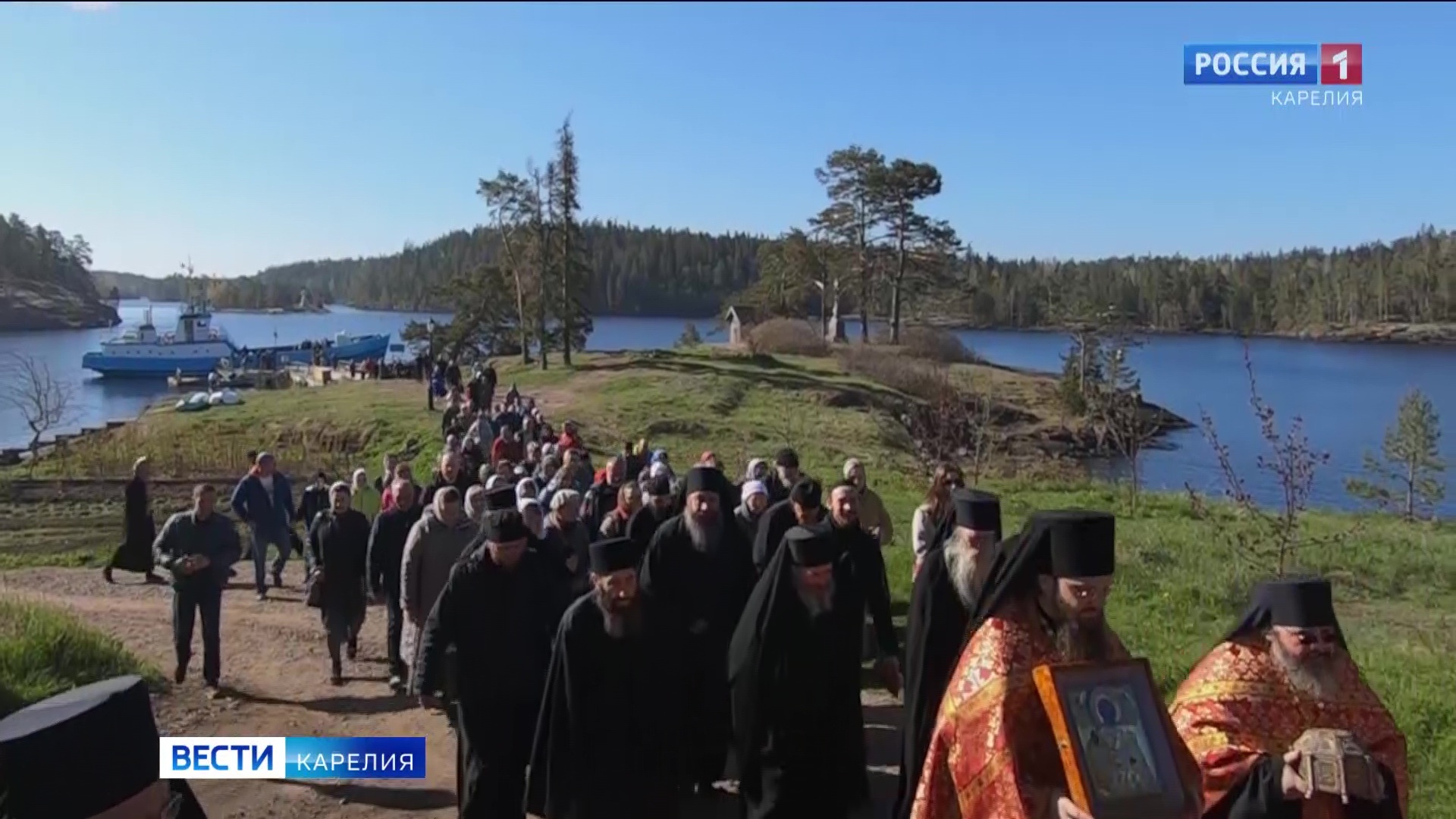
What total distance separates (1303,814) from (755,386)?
34333mm

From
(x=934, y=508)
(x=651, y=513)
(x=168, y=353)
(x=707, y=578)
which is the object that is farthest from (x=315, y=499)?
(x=168, y=353)

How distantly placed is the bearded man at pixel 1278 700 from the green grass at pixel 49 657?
7481 millimetres

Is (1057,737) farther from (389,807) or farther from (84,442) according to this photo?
(84,442)

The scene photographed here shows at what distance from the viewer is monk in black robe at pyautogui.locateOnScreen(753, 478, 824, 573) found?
741 cm

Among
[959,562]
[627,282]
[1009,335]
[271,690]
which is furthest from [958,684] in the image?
[627,282]

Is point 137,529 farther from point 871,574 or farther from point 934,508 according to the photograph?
point 871,574

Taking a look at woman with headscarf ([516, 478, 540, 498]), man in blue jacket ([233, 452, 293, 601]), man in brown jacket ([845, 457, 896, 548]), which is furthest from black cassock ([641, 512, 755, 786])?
man in blue jacket ([233, 452, 293, 601])

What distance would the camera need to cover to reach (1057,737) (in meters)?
3.32

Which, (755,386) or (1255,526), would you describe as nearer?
(1255,526)

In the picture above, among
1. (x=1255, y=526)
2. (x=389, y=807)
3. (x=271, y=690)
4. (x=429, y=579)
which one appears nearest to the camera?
(x=389, y=807)

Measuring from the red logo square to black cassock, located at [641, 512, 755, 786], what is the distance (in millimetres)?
7939

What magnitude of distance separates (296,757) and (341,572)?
2240mm

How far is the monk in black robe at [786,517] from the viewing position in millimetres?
7410

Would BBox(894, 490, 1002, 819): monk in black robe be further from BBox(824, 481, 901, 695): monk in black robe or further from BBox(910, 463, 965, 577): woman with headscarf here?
BBox(910, 463, 965, 577): woman with headscarf
